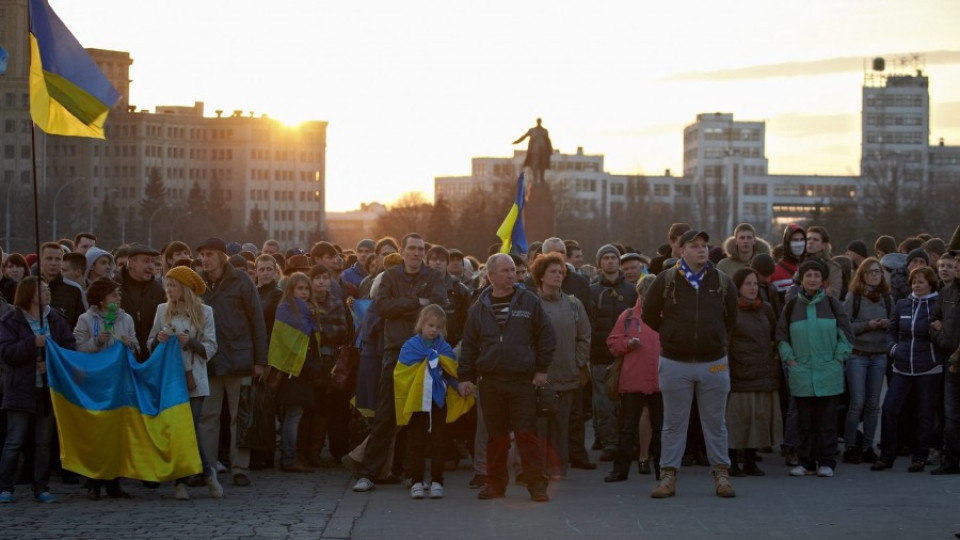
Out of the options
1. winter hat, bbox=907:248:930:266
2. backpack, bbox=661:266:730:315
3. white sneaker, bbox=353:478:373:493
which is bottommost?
white sneaker, bbox=353:478:373:493

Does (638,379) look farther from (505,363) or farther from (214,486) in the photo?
(214,486)

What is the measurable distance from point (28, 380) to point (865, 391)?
8.41 metres

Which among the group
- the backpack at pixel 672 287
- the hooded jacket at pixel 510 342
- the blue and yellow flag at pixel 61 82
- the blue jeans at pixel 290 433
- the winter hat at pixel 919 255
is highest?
the blue and yellow flag at pixel 61 82

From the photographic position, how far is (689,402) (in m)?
13.3

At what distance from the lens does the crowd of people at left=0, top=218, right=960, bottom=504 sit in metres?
13.2

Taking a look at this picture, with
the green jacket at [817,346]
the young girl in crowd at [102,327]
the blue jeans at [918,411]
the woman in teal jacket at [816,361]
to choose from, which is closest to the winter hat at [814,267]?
the woman in teal jacket at [816,361]

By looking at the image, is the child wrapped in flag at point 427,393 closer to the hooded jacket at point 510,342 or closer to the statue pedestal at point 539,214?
the hooded jacket at point 510,342

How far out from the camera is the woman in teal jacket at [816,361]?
48.0ft

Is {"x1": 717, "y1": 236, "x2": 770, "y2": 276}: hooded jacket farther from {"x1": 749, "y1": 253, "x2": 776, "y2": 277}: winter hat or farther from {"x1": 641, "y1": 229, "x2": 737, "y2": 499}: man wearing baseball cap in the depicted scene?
{"x1": 641, "y1": 229, "x2": 737, "y2": 499}: man wearing baseball cap

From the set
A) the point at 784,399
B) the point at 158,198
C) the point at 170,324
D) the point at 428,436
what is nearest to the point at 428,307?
the point at 428,436

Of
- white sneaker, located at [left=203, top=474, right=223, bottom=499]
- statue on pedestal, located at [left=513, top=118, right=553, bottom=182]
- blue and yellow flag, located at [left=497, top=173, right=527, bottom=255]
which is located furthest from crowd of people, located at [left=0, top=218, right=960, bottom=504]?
statue on pedestal, located at [left=513, top=118, right=553, bottom=182]

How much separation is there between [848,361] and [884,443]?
106 centimetres

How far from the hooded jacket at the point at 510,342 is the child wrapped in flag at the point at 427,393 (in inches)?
15.2

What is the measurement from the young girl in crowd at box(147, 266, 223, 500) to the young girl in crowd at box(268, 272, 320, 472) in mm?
1615
